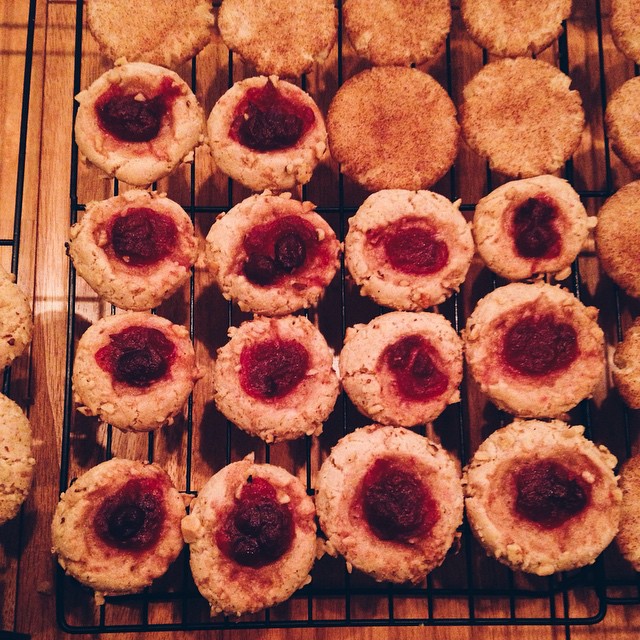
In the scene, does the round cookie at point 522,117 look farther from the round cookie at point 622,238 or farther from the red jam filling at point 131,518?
the red jam filling at point 131,518

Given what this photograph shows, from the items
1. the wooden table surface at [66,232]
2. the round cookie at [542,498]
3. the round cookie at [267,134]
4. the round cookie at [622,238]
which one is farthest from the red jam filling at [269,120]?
the round cookie at [542,498]

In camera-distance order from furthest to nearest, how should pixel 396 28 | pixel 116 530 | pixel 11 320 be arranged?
1. pixel 396 28
2. pixel 11 320
3. pixel 116 530

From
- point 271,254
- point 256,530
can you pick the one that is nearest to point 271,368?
point 271,254

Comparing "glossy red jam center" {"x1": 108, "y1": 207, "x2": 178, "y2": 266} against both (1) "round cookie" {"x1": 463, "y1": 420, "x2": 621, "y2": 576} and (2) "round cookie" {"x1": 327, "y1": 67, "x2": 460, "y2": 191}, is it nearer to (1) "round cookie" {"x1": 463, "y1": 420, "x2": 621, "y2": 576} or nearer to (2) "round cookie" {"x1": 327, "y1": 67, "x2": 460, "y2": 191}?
(2) "round cookie" {"x1": 327, "y1": 67, "x2": 460, "y2": 191}

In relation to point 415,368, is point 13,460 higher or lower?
lower

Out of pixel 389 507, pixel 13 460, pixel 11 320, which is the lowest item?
pixel 389 507

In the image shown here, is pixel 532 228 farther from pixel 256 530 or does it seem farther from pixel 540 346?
pixel 256 530

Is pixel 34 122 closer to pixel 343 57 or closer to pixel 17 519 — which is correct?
pixel 343 57

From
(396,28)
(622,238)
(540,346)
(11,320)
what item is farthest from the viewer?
(396,28)
